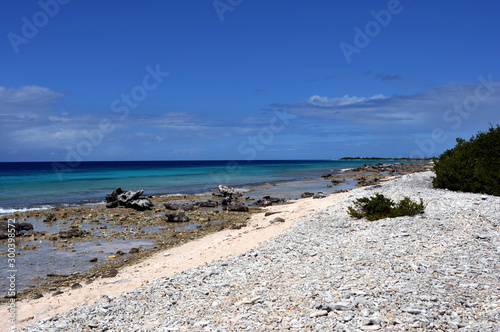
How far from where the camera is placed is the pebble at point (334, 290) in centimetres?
588

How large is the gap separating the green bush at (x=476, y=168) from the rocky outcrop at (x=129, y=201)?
2021cm

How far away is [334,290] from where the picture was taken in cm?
697

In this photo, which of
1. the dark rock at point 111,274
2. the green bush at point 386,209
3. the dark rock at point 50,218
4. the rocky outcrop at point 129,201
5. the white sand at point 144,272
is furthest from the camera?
the rocky outcrop at point 129,201

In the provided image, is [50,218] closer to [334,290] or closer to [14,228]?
[14,228]

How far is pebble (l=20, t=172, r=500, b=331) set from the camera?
588 centimetres

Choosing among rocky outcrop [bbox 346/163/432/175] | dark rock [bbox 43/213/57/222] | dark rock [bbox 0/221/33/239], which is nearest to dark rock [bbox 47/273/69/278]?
dark rock [bbox 0/221/33/239]

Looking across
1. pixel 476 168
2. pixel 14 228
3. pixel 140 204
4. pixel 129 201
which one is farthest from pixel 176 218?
pixel 476 168

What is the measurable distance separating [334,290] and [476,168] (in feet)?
54.9

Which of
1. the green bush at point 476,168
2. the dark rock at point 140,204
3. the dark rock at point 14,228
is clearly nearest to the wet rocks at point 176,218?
the dark rock at point 140,204

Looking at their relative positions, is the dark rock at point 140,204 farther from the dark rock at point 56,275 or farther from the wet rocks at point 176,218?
the dark rock at point 56,275

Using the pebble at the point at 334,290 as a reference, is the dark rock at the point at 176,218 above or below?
below

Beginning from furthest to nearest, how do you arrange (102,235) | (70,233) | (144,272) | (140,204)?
(140,204) → (102,235) → (70,233) → (144,272)

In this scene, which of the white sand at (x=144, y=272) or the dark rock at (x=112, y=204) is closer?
the white sand at (x=144, y=272)

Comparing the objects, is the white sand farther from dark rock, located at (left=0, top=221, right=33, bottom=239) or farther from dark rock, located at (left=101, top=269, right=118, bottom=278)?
dark rock, located at (left=0, top=221, right=33, bottom=239)
